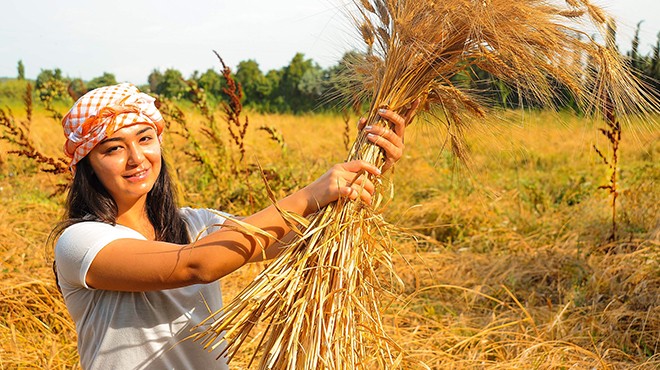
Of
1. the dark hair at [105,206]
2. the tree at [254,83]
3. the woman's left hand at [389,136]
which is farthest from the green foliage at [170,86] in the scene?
the tree at [254,83]

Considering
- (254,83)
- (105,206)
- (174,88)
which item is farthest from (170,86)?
(254,83)

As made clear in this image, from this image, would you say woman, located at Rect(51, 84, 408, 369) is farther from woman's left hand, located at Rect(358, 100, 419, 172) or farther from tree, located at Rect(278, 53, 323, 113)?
tree, located at Rect(278, 53, 323, 113)

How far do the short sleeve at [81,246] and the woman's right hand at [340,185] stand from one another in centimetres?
43

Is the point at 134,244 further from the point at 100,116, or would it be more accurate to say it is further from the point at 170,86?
the point at 170,86

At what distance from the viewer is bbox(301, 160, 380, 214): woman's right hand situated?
54.7 inches

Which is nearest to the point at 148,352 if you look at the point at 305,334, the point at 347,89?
the point at 305,334

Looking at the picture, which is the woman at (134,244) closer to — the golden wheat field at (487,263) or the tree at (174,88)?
the golden wheat field at (487,263)

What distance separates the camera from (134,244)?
1.39m

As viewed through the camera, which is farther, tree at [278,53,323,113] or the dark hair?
tree at [278,53,323,113]

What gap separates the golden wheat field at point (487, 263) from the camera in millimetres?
2295

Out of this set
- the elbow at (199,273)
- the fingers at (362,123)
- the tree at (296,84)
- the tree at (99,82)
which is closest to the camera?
the elbow at (199,273)

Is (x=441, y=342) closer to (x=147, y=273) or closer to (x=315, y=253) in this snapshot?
(x=315, y=253)

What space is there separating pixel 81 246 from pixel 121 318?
0.65 ft

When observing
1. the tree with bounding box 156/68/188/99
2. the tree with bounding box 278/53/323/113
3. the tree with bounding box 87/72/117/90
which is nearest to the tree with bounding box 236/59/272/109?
→ the tree with bounding box 278/53/323/113
